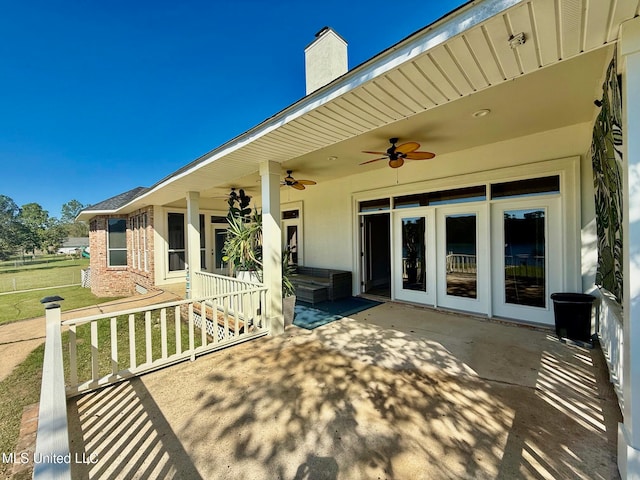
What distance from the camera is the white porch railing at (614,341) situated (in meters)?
2.37

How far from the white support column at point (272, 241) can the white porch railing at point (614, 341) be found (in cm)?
372

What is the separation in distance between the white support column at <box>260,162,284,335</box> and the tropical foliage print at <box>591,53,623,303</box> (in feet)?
12.0

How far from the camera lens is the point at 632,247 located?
1566 millimetres

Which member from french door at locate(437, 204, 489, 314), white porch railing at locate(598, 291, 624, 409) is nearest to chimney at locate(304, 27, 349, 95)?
french door at locate(437, 204, 489, 314)

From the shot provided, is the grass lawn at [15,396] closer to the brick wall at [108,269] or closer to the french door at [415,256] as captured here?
the french door at [415,256]

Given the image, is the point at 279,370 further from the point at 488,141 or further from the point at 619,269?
the point at 488,141

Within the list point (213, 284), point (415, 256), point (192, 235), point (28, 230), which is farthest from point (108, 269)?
point (28, 230)

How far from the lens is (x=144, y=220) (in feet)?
32.9

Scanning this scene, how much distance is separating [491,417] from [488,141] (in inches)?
161

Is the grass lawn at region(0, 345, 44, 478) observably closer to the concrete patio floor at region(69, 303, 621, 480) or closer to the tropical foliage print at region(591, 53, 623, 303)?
the concrete patio floor at region(69, 303, 621, 480)

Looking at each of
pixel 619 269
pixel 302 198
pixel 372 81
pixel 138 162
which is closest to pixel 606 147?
pixel 619 269

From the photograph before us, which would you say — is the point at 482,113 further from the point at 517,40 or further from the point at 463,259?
the point at 463,259

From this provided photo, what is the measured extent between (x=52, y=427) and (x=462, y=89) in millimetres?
3244

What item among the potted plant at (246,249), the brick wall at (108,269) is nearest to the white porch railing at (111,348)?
the potted plant at (246,249)
